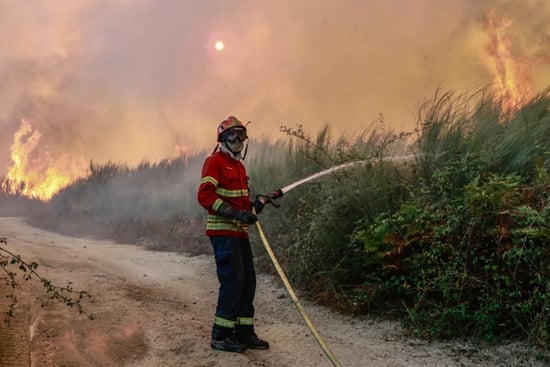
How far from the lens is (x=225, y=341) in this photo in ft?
14.6

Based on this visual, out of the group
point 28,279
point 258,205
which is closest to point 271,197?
point 258,205

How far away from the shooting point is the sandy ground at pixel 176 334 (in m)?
4.20

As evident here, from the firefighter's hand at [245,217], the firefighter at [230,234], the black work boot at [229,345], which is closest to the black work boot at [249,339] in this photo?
the firefighter at [230,234]

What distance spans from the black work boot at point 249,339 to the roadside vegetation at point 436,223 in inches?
52.7

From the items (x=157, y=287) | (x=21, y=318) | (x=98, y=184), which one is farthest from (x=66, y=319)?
(x=98, y=184)

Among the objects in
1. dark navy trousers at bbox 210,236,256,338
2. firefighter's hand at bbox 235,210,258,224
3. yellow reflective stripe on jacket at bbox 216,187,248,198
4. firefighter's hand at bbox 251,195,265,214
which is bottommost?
dark navy trousers at bbox 210,236,256,338

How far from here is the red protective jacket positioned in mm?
4395

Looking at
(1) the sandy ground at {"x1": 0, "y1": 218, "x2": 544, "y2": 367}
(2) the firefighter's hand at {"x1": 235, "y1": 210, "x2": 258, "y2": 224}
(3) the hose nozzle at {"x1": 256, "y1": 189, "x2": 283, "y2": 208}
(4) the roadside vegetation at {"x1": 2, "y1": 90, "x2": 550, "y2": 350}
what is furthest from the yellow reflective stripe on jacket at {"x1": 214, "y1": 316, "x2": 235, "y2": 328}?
(4) the roadside vegetation at {"x1": 2, "y1": 90, "x2": 550, "y2": 350}

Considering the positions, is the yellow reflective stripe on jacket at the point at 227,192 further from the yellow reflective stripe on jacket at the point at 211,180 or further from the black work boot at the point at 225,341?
the black work boot at the point at 225,341

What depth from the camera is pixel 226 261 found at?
14.7 ft

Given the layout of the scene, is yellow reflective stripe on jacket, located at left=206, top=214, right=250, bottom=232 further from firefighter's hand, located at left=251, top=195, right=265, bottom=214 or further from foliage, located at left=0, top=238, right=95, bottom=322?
foliage, located at left=0, top=238, right=95, bottom=322

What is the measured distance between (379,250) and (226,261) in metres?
1.80

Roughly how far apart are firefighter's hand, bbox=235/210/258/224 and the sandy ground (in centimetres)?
120

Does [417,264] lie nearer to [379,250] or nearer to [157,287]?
[379,250]
